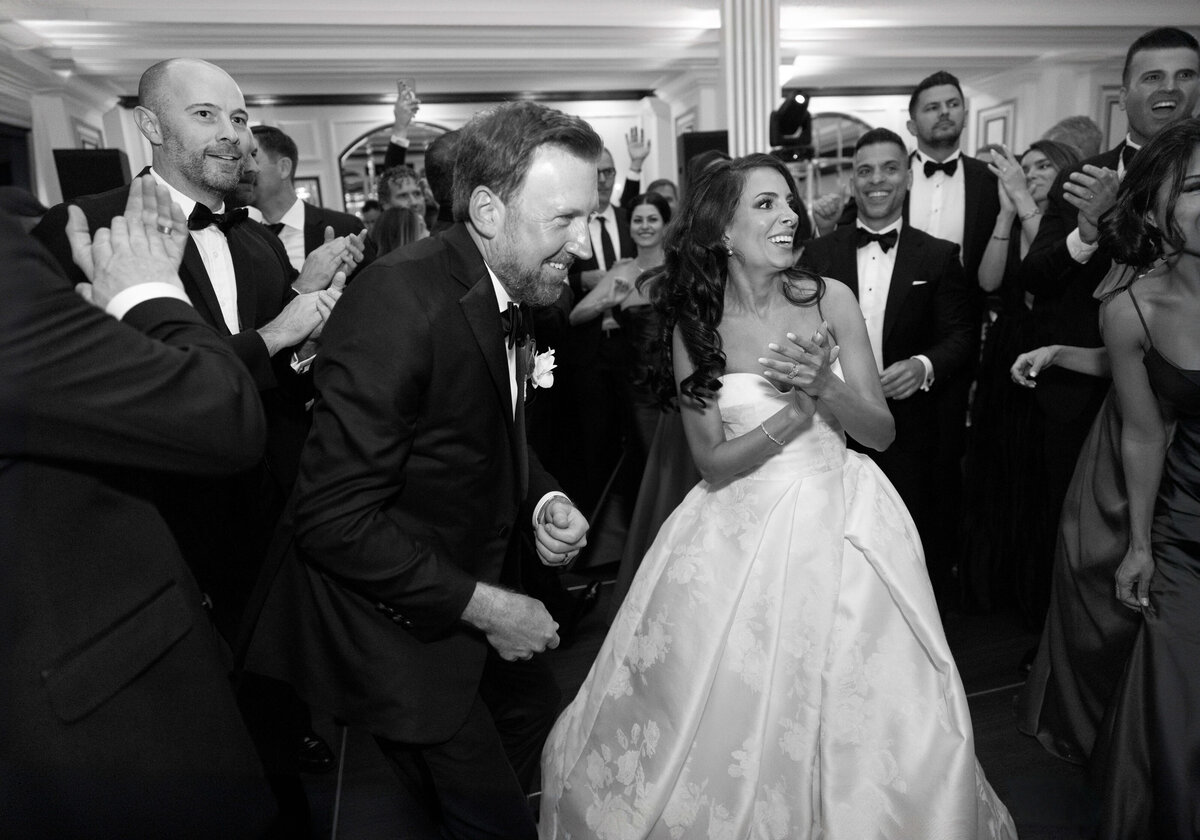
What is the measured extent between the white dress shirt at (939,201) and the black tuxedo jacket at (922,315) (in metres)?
0.53

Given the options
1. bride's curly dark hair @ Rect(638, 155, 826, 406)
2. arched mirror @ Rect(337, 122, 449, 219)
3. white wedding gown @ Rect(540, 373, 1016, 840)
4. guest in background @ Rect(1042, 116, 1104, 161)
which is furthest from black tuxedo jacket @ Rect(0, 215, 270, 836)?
arched mirror @ Rect(337, 122, 449, 219)

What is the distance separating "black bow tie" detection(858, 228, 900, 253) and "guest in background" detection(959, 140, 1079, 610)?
44 centimetres

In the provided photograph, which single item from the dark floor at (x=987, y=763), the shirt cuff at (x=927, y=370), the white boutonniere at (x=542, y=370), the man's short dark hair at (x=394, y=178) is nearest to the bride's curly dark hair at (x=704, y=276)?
the white boutonniere at (x=542, y=370)

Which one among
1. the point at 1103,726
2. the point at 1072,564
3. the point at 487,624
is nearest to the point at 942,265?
the point at 1072,564

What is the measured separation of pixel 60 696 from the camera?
89 cm

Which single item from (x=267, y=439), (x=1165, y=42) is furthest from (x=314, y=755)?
(x=1165, y=42)

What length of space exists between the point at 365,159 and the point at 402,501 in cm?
1007

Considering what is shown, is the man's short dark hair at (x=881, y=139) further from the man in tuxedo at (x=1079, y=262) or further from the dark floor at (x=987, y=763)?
the dark floor at (x=987, y=763)

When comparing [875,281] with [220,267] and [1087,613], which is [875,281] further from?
[220,267]

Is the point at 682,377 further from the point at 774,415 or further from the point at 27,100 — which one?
the point at 27,100

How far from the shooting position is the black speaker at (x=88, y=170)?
13.0ft

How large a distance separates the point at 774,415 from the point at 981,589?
5.76ft

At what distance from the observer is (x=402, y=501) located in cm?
138

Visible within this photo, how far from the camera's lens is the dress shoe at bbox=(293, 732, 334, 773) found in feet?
7.73
